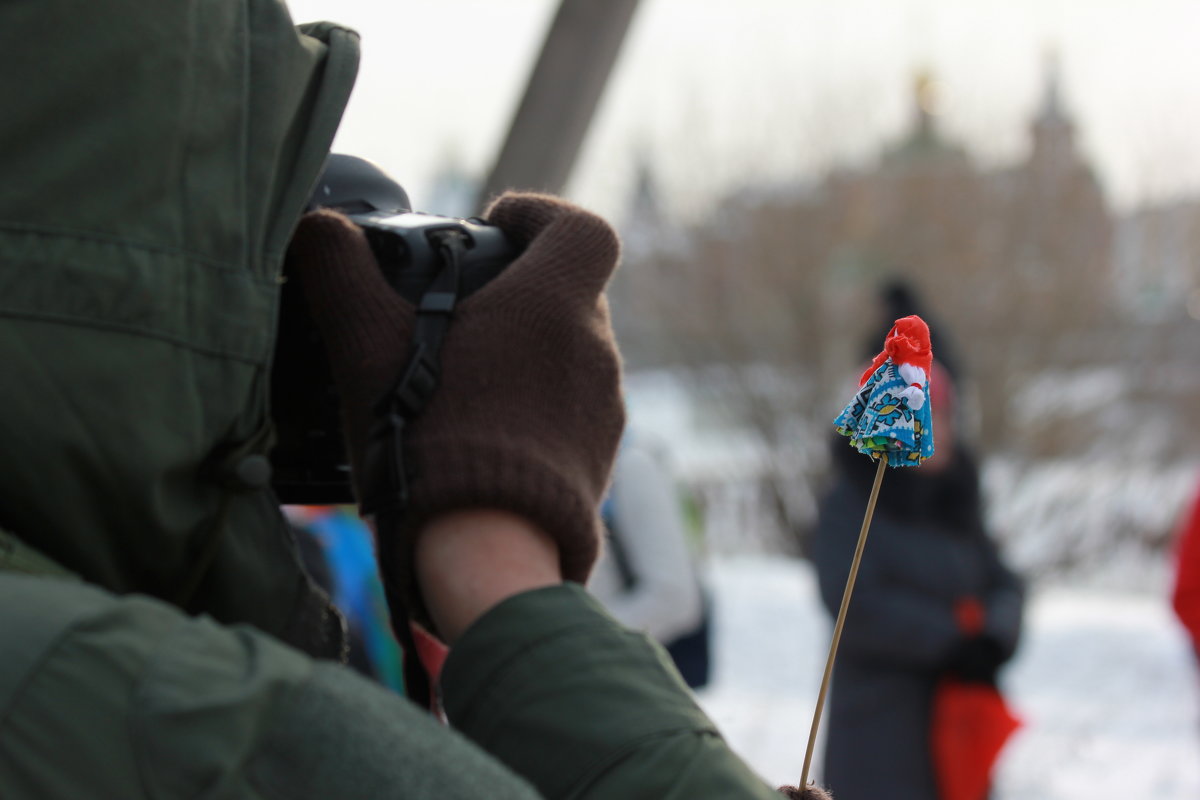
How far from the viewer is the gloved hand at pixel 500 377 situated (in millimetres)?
872

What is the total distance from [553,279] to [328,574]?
82.0 inches

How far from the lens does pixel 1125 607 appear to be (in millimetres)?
9828

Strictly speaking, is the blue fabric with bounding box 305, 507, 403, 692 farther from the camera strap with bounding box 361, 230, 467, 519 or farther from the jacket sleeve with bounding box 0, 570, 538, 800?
the jacket sleeve with bounding box 0, 570, 538, 800

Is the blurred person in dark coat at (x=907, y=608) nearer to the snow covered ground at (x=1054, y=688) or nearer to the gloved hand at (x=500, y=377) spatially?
the snow covered ground at (x=1054, y=688)

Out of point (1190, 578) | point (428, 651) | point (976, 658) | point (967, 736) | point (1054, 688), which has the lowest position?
point (1054, 688)

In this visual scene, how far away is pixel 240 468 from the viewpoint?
2.66 ft

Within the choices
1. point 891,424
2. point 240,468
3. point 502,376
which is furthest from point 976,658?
point 240,468

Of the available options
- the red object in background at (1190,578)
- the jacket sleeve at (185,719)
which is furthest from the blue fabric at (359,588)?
the jacket sleeve at (185,719)

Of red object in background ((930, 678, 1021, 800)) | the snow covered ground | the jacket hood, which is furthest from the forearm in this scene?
the snow covered ground

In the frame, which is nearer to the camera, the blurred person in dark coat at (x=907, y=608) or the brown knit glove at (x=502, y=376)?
the brown knit glove at (x=502, y=376)

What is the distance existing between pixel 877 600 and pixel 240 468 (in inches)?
105

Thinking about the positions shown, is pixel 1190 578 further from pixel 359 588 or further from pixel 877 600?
pixel 359 588

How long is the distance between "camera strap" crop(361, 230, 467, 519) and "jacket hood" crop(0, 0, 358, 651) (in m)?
0.08

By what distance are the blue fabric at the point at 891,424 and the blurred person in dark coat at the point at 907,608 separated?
2.34 m
